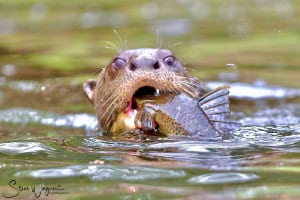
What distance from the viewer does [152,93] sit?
4848 millimetres

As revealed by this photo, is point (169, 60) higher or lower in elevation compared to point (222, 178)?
higher

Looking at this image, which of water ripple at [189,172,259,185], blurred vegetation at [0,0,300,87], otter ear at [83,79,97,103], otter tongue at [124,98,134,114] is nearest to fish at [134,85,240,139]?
otter tongue at [124,98,134,114]

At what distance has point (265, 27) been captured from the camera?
12.1 metres

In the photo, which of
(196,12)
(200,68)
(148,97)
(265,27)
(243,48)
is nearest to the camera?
(148,97)

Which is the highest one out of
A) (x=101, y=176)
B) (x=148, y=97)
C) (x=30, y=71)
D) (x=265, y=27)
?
(x=265, y=27)


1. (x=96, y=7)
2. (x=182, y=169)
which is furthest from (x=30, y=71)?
(x=96, y=7)

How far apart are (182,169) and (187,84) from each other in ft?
4.20

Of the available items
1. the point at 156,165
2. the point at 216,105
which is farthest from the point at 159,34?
the point at 156,165

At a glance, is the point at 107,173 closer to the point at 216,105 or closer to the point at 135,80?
the point at 135,80

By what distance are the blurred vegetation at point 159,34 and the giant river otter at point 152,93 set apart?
1327 millimetres

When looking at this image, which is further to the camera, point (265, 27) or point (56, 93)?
point (265, 27)

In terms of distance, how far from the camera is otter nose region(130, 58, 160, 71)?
15.2 ft

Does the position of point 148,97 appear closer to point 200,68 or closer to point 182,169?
point 182,169

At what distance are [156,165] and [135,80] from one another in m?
0.79
